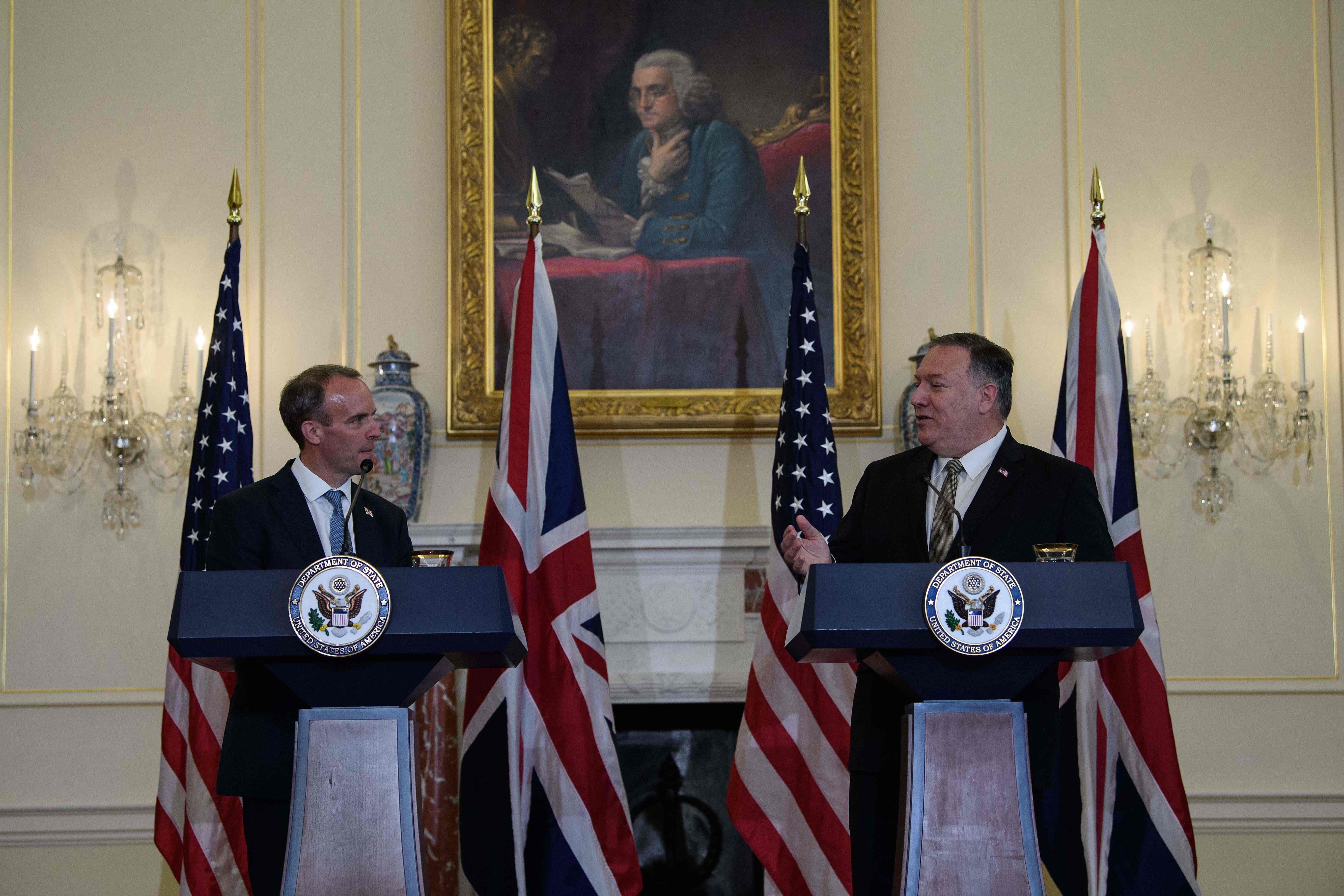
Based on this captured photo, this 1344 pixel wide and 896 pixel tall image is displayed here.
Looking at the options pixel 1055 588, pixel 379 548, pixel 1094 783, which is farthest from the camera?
pixel 1094 783

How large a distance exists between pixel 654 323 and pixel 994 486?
240 cm

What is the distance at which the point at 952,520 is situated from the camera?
2.71 metres

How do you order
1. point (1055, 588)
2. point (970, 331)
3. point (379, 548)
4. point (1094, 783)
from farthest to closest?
point (970, 331) → point (1094, 783) → point (379, 548) → point (1055, 588)

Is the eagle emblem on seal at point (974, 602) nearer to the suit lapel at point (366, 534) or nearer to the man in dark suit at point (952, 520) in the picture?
the man in dark suit at point (952, 520)

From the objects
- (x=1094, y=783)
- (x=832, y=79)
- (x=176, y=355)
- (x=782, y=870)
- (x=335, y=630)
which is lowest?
(x=782, y=870)

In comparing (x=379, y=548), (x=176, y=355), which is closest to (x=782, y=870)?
(x=379, y=548)

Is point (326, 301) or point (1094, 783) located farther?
point (326, 301)

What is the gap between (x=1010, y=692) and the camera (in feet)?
7.65

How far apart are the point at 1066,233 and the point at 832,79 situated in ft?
3.78

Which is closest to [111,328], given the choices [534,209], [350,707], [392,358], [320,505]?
[392,358]

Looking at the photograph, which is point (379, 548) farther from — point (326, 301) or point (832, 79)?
point (832, 79)

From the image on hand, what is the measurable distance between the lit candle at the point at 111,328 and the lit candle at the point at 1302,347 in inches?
184

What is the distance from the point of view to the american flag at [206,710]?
3.94m

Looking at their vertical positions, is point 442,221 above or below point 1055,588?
above
